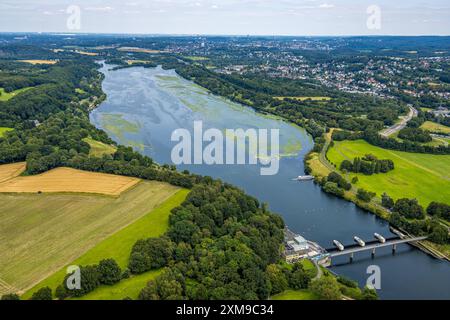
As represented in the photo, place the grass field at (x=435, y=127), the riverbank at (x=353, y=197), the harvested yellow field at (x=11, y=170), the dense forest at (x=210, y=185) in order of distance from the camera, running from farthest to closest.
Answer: the grass field at (x=435, y=127) < the harvested yellow field at (x=11, y=170) < the riverbank at (x=353, y=197) < the dense forest at (x=210, y=185)

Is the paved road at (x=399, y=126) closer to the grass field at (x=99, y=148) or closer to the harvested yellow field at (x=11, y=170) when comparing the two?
the grass field at (x=99, y=148)

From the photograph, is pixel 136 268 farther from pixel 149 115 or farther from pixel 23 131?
pixel 149 115

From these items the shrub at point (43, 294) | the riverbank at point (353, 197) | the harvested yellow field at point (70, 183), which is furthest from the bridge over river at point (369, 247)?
the harvested yellow field at point (70, 183)

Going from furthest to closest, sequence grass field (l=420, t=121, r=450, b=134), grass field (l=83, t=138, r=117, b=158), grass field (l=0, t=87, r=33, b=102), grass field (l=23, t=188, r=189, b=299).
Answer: grass field (l=0, t=87, r=33, b=102), grass field (l=420, t=121, r=450, b=134), grass field (l=83, t=138, r=117, b=158), grass field (l=23, t=188, r=189, b=299)

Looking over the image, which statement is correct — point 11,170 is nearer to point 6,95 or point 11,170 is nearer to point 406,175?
point 6,95

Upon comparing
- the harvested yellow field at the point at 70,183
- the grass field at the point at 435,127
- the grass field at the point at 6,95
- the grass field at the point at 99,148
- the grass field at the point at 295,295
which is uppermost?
the grass field at the point at 6,95

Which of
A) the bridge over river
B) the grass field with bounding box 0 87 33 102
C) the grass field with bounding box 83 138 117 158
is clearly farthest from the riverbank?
the grass field with bounding box 0 87 33 102

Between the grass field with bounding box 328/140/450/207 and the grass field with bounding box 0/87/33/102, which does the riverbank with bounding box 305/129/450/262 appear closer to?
the grass field with bounding box 328/140/450/207
